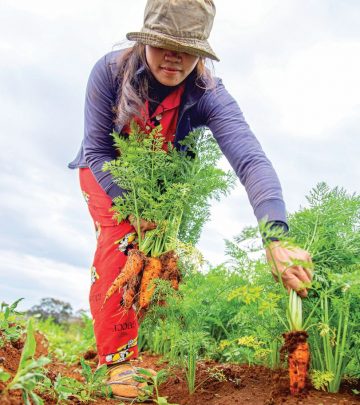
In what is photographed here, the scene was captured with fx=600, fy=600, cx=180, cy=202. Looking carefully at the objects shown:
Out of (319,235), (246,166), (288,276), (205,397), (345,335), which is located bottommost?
(205,397)

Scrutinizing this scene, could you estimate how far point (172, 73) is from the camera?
3398 mm

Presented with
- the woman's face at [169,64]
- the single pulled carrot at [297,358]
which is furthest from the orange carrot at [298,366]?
the woman's face at [169,64]

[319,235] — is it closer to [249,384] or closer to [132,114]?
[249,384]

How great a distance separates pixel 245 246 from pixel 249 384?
89 centimetres

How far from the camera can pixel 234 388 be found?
3260mm

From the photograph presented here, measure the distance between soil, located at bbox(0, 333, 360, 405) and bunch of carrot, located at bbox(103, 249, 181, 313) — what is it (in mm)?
529

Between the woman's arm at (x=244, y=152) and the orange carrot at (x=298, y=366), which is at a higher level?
the woman's arm at (x=244, y=152)

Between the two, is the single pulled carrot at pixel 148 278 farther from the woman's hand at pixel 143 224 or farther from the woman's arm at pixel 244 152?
the woman's arm at pixel 244 152

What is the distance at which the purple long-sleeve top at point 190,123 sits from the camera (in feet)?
11.0

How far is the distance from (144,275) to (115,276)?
0.40 metres

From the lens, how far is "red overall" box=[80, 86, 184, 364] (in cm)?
371

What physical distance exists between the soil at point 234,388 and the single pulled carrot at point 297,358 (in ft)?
0.18

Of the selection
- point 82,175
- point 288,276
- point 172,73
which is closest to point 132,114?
point 172,73

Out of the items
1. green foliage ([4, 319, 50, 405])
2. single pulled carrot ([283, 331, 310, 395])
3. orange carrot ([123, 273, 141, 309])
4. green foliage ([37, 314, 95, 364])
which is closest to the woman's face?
orange carrot ([123, 273, 141, 309])
